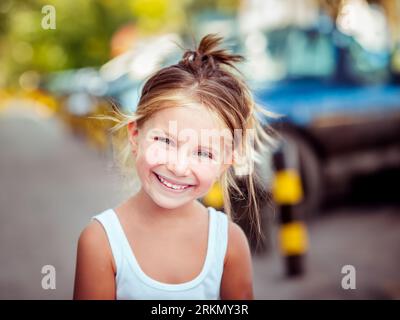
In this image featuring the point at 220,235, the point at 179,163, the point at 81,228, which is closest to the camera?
the point at 179,163

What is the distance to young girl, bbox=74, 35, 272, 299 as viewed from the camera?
1382 millimetres

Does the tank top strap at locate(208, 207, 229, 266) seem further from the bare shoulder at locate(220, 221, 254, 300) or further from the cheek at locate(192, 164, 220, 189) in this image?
the cheek at locate(192, 164, 220, 189)

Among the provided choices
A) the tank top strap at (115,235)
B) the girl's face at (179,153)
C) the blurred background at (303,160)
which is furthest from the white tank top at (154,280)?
the blurred background at (303,160)

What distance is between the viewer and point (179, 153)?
4.52 feet

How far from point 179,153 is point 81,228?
29.0 inches

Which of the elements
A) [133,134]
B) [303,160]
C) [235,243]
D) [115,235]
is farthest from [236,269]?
[303,160]

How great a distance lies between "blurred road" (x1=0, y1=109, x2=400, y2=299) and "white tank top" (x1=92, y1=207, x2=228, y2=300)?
218 millimetres

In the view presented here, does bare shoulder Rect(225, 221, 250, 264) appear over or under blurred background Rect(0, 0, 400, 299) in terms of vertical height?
under

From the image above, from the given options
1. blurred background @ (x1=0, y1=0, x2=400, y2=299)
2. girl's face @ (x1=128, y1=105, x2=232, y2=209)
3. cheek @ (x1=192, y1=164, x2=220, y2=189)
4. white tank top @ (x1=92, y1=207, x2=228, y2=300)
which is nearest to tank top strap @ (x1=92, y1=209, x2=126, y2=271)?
white tank top @ (x1=92, y1=207, x2=228, y2=300)

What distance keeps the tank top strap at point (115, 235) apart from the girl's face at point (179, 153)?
11 cm

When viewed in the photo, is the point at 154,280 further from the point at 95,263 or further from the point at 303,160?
the point at 303,160

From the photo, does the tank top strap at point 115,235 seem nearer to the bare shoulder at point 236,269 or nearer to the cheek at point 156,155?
the cheek at point 156,155

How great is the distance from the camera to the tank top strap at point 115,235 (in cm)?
138
